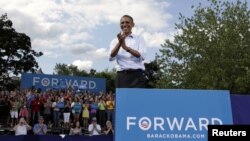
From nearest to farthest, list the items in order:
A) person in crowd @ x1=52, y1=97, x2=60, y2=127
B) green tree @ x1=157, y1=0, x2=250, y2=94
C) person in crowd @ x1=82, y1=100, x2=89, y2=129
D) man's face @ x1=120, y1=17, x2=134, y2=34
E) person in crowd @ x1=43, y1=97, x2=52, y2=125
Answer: man's face @ x1=120, y1=17, x2=134, y2=34 < person in crowd @ x1=43, y1=97, x2=52, y2=125 < person in crowd @ x1=52, y1=97, x2=60, y2=127 < person in crowd @ x1=82, y1=100, x2=89, y2=129 < green tree @ x1=157, y1=0, x2=250, y2=94

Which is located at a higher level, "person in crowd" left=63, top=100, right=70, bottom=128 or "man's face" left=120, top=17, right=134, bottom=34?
"man's face" left=120, top=17, right=134, bottom=34

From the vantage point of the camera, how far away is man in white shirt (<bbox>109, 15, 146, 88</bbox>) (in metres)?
6.74

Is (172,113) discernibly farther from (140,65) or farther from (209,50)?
(209,50)

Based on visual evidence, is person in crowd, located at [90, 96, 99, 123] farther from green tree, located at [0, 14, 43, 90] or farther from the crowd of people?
green tree, located at [0, 14, 43, 90]

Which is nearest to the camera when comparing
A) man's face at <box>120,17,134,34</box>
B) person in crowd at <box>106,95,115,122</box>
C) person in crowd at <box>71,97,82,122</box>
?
man's face at <box>120,17,134,34</box>

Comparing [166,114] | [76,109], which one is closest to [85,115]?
[76,109]

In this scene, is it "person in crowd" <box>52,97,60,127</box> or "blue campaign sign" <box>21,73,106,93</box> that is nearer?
"person in crowd" <box>52,97,60,127</box>

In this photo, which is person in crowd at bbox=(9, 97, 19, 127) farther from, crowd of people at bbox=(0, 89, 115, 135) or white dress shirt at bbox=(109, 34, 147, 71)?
white dress shirt at bbox=(109, 34, 147, 71)

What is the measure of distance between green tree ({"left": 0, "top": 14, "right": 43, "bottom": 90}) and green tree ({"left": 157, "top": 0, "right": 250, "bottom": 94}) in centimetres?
2220

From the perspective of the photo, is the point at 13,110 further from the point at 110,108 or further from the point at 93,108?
the point at 110,108

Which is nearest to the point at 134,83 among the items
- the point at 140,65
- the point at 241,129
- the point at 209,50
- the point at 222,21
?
the point at 140,65

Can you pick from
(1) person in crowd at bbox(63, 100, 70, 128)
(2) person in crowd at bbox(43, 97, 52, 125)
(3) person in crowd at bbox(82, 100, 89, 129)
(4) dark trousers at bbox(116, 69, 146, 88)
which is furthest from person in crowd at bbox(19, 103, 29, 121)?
(4) dark trousers at bbox(116, 69, 146, 88)

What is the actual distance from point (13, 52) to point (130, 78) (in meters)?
48.4
